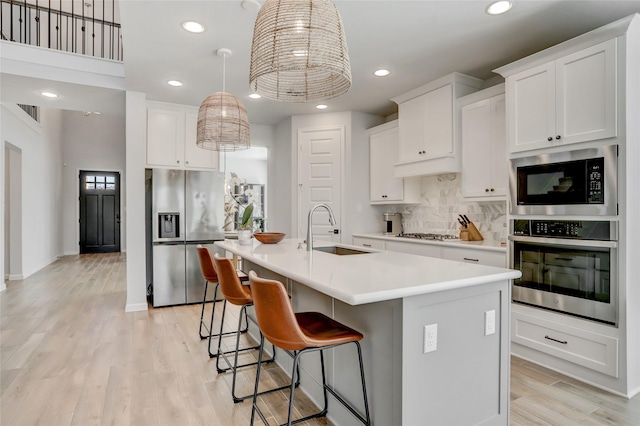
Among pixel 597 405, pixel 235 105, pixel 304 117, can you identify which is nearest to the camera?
pixel 597 405

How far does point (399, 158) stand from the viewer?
14.6 ft

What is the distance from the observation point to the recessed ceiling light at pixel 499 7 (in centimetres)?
245

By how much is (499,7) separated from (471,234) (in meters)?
2.12

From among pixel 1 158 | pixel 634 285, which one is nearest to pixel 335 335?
pixel 634 285

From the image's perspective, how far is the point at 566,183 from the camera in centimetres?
260

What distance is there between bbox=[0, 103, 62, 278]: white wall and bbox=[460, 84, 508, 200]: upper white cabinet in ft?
21.6

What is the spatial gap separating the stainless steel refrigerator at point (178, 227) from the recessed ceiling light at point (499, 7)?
362 centimetres

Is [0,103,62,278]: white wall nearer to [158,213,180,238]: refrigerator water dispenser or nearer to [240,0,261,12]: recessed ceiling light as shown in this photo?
[158,213,180,238]: refrigerator water dispenser

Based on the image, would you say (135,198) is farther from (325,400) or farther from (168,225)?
(325,400)

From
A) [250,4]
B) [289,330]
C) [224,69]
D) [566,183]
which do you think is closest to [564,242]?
[566,183]

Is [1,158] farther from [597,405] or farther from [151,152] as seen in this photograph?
[597,405]

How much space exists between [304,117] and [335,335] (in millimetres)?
4063

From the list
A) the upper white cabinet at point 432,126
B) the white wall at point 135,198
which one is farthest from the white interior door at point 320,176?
the white wall at point 135,198

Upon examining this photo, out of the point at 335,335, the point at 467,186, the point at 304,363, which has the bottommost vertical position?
the point at 304,363
